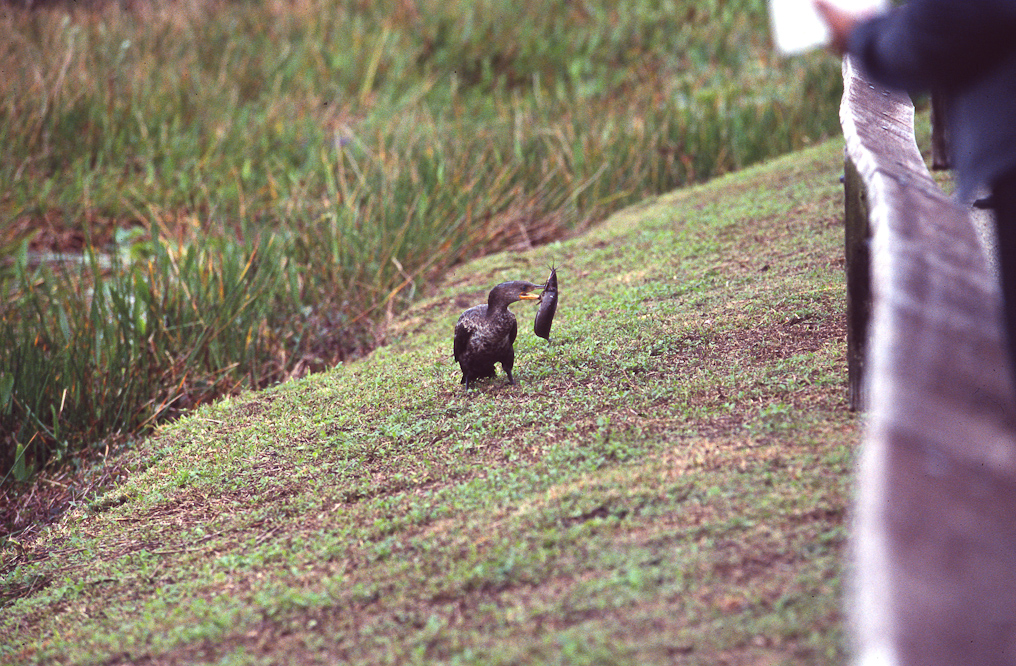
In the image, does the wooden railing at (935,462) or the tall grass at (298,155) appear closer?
the wooden railing at (935,462)

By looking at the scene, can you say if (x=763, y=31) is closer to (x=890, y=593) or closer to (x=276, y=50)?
(x=276, y=50)

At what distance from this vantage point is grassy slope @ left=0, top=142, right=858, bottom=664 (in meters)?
2.18

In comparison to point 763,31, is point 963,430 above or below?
below

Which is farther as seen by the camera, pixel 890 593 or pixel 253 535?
pixel 253 535

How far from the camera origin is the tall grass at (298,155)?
501cm

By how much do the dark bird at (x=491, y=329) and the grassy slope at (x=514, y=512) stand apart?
0.17 m

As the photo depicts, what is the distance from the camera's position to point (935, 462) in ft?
5.21

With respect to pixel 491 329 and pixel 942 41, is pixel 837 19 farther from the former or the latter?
pixel 491 329

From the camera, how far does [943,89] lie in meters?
2.11

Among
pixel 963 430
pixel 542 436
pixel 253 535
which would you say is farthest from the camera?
pixel 542 436

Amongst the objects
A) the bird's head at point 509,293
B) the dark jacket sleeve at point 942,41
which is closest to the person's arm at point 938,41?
the dark jacket sleeve at point 942,41

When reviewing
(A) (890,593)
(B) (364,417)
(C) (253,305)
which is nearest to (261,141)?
(C) (253,305)

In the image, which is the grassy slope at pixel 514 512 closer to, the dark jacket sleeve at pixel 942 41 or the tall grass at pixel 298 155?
the tall grass at pixel 298 155

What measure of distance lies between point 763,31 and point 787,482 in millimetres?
11037
